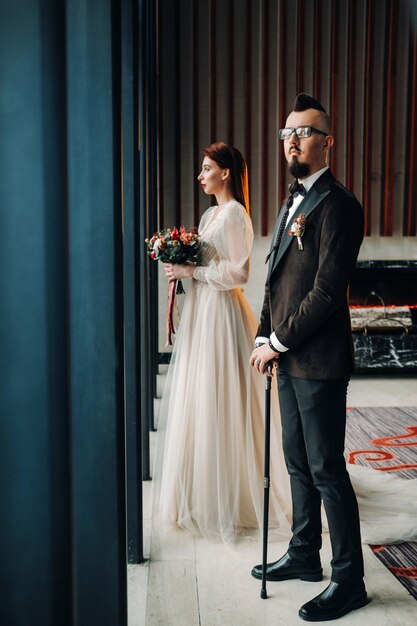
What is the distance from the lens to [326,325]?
7.14 feet

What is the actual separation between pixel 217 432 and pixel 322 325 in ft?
3.33

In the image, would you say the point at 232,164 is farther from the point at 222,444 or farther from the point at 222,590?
the point at 222,590

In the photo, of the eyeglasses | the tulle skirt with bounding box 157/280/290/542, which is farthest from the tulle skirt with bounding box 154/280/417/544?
the eyeglasses

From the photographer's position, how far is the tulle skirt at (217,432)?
294 cm

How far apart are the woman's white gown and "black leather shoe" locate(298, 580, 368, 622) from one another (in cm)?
62

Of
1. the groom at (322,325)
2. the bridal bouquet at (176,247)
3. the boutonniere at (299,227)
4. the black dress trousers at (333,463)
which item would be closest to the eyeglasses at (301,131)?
the groom at (322,325)

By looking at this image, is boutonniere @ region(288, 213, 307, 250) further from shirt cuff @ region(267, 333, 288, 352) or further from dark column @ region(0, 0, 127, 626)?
dark column @ region(0, 0, 127, 626)

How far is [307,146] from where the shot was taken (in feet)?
7.20

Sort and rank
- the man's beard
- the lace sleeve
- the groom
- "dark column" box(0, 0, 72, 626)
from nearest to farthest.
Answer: "dark column" box(0, 0, 72, 626)
the groom
the man's beard
the lace sleeve

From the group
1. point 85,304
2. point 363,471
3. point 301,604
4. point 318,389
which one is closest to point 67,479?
point 85,304

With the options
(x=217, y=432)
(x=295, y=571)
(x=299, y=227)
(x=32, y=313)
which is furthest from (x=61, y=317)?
(x=217, y=432)

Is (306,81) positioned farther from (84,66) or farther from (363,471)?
Answer: (84,66)

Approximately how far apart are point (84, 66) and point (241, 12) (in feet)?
23.3

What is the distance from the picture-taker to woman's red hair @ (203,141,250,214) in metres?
3.19
